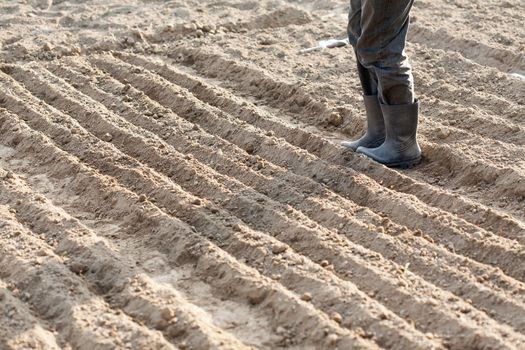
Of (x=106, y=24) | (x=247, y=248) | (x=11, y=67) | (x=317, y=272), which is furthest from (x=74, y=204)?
(x=106, y=24)

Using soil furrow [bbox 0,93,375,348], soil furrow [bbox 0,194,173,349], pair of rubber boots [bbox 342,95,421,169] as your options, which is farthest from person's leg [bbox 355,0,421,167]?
soil furrow [bbox 0,194,173,349]

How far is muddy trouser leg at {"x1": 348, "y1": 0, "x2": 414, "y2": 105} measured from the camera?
4832 millimetres

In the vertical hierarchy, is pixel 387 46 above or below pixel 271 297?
above

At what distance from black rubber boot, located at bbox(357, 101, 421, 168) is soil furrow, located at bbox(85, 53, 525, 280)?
249 millimetres

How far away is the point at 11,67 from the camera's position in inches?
264

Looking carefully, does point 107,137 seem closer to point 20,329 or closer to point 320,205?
point 320,205

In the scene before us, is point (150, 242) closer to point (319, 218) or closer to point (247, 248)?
point (247, 248)

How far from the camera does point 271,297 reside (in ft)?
13.1

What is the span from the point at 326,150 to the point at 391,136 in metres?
0.40

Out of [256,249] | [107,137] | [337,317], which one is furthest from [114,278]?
[107,137]

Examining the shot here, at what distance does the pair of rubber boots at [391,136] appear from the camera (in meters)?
5.14

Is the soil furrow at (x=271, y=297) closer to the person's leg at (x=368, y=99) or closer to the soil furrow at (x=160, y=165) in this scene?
the soil furrow at (x=160, y=165)

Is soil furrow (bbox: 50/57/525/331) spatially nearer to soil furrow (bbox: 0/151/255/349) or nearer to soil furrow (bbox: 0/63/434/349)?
soil furrow (bbox: 0/63/434/349)

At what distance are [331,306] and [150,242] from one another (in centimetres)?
103
